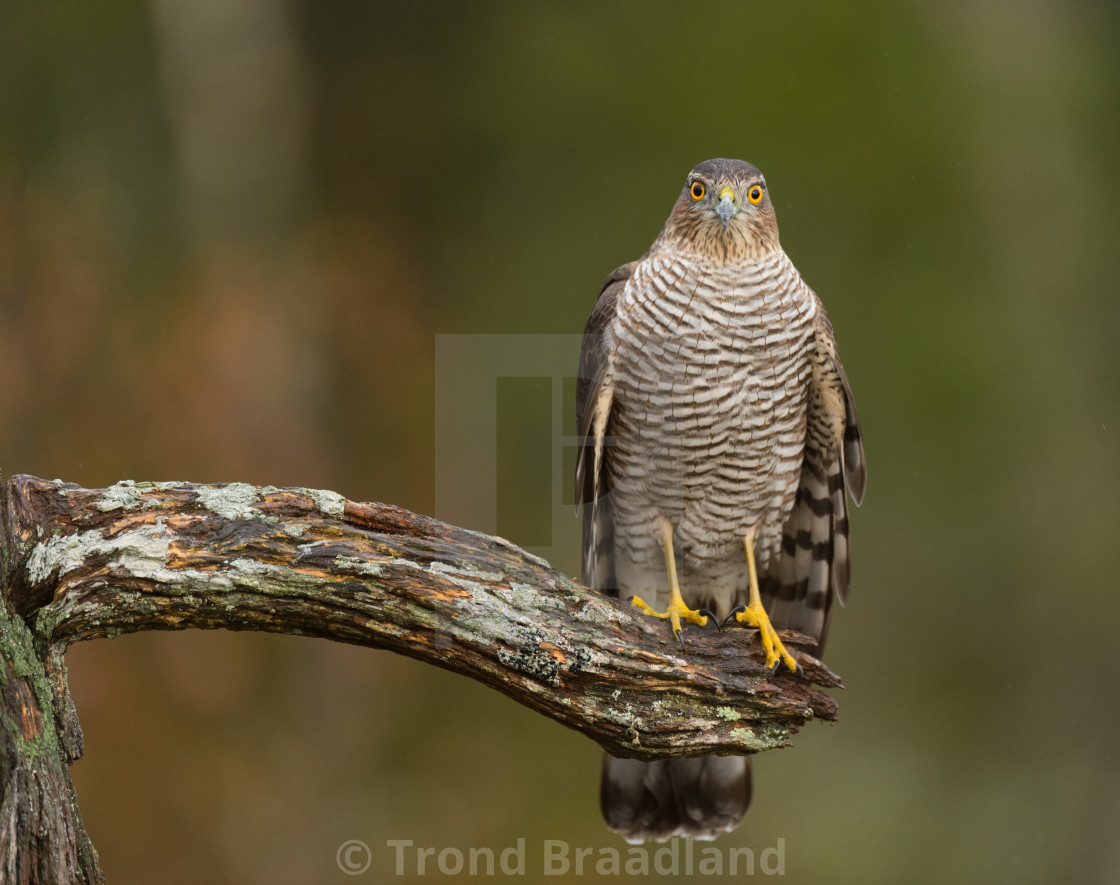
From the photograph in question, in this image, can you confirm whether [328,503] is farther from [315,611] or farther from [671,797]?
[671,797]

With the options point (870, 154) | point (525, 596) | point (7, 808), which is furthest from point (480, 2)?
point (7, 808)

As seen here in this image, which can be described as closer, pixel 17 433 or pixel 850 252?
pixel 17 433

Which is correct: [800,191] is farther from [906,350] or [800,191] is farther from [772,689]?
[772,689]

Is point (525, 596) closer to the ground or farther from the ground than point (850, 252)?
closer to the ground

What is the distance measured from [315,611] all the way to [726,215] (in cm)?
148

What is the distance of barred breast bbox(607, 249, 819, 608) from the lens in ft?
8.95

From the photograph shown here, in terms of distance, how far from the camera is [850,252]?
474cm

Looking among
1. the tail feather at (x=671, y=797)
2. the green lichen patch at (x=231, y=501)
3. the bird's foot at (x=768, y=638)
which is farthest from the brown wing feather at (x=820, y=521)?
the green lichen patch at (x=231, y=501)

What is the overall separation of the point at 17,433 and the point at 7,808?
2.63 meters

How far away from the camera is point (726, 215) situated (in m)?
2.71

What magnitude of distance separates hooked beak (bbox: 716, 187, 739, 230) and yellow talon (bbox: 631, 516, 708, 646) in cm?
92

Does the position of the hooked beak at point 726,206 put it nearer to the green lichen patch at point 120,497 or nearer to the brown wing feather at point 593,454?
the brown wing feather at point 593,454

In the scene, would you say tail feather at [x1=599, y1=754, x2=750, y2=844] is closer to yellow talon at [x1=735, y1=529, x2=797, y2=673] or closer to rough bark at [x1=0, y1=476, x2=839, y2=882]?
yellow talon at [x1=735, y1=529, x2=797, y2=673]
